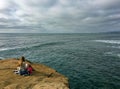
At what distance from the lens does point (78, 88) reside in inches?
906

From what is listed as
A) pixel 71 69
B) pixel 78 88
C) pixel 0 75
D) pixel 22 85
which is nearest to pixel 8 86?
pixel 22 85

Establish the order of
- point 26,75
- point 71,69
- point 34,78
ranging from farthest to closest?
point 71,69
point 26,75
point 34,78

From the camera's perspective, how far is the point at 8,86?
57.4 ft

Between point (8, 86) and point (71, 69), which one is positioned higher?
point (8, 86)

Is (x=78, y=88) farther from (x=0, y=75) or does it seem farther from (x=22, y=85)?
(x=0, y=75)

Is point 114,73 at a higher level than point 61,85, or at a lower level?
lower

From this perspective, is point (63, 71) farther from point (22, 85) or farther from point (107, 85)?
point (22, 85)

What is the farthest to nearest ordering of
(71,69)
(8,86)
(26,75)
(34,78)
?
(71,69)
(26,75)
(34,78)
(8,86)

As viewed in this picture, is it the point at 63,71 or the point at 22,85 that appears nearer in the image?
the point at 22,85

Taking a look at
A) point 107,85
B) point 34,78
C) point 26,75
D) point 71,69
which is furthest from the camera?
point 71,69

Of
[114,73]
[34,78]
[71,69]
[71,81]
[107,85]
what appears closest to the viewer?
[34,78]

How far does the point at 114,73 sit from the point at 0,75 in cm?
2235

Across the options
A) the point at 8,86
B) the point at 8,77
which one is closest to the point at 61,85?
the point at 8,86

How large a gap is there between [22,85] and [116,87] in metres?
15.0
